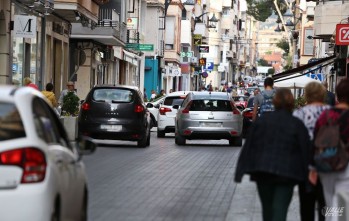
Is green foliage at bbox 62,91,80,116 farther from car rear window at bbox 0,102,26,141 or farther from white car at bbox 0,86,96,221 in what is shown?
car rear window at bbox 0,102,26,141

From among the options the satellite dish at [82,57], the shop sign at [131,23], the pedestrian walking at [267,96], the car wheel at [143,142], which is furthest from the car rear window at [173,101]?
the shop sign at [131,23]

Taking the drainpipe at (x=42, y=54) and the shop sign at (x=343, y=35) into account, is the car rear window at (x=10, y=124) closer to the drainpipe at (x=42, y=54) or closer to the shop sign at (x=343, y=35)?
the shop sign at (x=343, y=35)

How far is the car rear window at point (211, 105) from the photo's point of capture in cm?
3262

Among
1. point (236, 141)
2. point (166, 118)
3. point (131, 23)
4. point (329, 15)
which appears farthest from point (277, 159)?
point (131, 23)

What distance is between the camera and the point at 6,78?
3344 cm

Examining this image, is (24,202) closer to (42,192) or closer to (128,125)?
(42,192)

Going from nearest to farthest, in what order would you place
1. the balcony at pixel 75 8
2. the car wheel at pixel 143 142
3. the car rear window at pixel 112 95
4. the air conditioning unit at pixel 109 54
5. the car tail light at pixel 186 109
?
the car rear window at pixel 112 95
the car wheel at pixel 143 142
the car tail light at pixel 186 109
the balcony at pixel 75 8
the air conditioning unit at pixel 109 54

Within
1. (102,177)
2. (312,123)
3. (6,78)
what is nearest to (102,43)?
(6,78)

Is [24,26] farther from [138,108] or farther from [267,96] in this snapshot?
[267,96]

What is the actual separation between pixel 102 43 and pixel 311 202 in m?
43.9

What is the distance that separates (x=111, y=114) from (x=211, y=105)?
14.3 feet

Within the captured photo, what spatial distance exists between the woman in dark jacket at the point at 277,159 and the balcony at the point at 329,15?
115ft

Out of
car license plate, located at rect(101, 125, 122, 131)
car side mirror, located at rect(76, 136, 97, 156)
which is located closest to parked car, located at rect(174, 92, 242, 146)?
car license plate, located at rect(101, 125, 122, 131)

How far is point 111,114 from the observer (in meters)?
29.3
